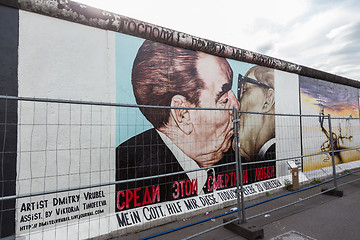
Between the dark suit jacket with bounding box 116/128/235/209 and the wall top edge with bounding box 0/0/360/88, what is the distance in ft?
6.71

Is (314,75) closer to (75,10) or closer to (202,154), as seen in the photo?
(202,154)

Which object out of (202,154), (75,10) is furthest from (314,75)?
(75,10)

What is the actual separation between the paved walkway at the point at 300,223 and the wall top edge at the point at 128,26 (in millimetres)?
3813

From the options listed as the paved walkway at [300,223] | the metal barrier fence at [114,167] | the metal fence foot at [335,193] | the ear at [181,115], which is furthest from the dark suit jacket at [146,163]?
the metal fence foot at [335,193]

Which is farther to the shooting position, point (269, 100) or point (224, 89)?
point (269, 100)

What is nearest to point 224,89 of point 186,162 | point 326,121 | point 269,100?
point 269,100

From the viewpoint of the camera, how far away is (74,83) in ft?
11.1

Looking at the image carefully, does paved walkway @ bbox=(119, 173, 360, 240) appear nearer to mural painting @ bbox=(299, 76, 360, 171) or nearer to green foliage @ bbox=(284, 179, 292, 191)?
green foliage @ bbox=(284, 179, 292, 191)

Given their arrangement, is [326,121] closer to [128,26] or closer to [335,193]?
[335,193]

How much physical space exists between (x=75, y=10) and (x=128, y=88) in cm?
154

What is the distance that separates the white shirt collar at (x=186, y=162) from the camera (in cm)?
432

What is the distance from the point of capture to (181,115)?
4520 millimetres

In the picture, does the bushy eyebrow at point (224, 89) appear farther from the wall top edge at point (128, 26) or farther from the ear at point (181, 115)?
the ear at point (181, 115)

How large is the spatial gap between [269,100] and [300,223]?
3744mm
